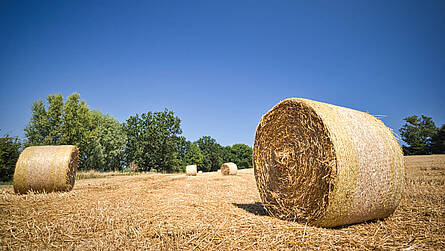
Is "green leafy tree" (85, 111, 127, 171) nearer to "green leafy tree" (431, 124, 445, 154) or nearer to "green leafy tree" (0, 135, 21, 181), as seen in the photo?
"green leafy tree" (0, 135, 21, 181)

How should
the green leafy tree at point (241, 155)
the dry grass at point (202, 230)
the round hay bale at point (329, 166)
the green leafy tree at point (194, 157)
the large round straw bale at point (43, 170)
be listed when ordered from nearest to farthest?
the dry grass at point (202, 230) → the round hay bale at point (329, 166) → the large round straw bale at point (43, 170) → the green leafy tree at point (194, 157) → the green leafy tree at point (241, 155)

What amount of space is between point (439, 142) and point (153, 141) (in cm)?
3994

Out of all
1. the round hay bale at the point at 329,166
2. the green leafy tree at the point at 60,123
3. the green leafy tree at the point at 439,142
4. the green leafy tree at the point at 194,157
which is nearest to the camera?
the round hay bale at the point at 329,166

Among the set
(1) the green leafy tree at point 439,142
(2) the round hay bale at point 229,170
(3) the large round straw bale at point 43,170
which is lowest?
(2) the round hay bale at point 229,170

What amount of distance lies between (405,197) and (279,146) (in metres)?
3.28

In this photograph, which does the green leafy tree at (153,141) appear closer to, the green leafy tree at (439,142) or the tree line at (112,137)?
the tree line at (112,137)

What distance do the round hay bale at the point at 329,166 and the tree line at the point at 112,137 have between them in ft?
77.2

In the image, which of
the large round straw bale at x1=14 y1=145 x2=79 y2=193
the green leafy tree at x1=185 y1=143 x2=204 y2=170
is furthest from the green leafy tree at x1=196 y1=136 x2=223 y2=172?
the large round straw bale at x1=14 y1=145 x2=79 y2=193

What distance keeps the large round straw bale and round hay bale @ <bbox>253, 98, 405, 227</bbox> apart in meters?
6.95

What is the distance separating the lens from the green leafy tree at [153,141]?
36938 mm

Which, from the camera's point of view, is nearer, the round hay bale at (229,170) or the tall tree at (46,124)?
the round hay bale at (229,170)

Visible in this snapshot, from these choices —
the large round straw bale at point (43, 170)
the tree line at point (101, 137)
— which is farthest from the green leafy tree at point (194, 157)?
the large round straw bale at point (43, 170)

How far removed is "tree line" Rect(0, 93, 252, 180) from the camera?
28141mm

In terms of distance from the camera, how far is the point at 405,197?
4742mm
